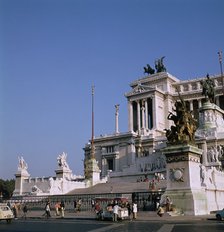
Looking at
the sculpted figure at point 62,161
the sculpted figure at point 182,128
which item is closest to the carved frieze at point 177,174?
the sculpted figure at point 182,128

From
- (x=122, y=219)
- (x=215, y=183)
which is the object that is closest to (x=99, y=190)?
(x=215, y=183)

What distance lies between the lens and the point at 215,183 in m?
28.3

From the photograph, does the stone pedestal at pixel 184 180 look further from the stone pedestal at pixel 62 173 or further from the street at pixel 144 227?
the stone pedestal at pixel 62 173

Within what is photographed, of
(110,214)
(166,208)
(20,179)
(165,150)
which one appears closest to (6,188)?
(20,179)

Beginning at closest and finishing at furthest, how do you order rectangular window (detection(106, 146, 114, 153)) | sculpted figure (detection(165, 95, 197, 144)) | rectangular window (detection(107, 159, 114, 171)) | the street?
the street → sculpted figure (detection(165, 95, 197, 144)) → rectangular window (detection(107, 159, 114, 171)) → rectangular window (detection(106, 146, 114, 153))

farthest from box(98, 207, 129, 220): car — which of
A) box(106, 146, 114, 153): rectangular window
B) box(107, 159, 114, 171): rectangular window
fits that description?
box(106, 146, 114, 153): rectangular window

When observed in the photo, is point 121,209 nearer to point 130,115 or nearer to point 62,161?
point 62,161

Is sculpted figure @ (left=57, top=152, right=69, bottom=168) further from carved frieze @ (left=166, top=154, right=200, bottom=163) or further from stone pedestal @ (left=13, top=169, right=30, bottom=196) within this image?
carved frieze @ (left=166, top=154, right=200, bottom=163)

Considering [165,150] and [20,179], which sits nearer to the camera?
[165,150]

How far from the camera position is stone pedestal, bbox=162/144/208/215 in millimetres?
20734

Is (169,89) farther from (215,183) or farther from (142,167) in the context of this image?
(215,183)

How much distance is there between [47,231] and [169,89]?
81660 millimetres

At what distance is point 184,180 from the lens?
69.1 feet

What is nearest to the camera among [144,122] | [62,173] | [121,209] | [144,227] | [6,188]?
[144,227]
